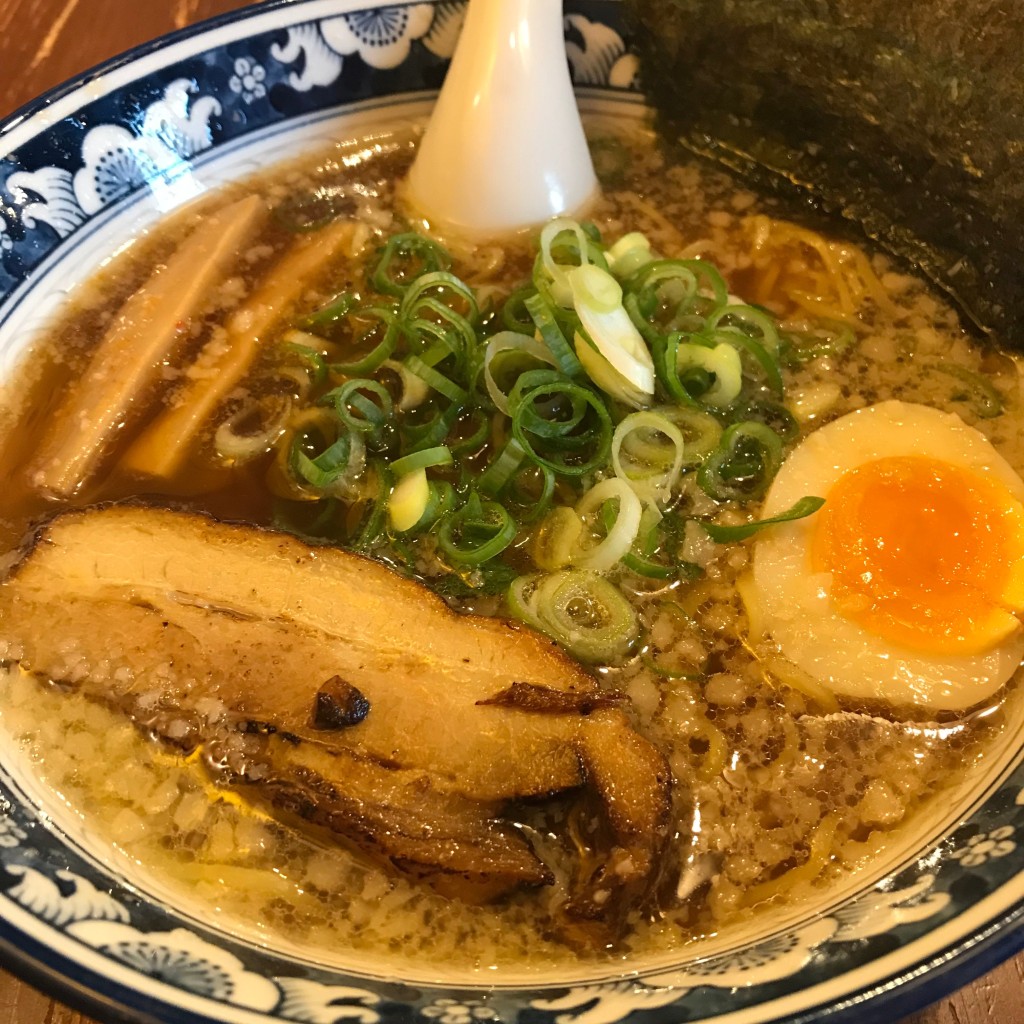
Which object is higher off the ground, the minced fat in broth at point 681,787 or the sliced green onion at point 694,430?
the sliced green onion at point 694,430

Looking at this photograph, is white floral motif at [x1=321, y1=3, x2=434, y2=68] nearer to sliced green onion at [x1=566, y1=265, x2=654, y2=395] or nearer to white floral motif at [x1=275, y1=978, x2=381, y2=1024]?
sliced green onion at [x1=566, y1=265, x2=654, y2=395]

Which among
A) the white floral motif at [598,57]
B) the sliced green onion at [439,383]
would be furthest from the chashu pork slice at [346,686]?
the white floral motif at [598,57]

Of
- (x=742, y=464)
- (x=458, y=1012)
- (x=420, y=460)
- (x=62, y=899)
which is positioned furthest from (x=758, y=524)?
(x=62, y=899)

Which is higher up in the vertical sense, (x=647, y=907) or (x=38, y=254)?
(x=38, y=254)

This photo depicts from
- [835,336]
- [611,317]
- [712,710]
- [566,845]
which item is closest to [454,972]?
[566,845]

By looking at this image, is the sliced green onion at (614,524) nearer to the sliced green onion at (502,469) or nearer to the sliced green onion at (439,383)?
the sliced green onion at (502,469)

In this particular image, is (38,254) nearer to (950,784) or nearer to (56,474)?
(56,474)
